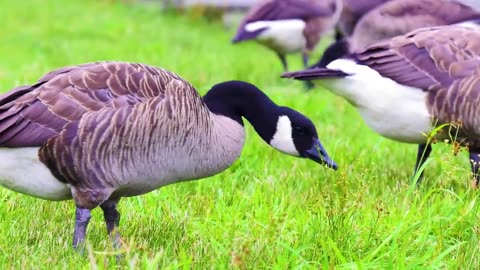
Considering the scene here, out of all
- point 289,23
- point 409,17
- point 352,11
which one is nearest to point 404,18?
point 409,17

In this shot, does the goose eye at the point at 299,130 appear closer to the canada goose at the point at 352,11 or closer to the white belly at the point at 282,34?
the white belly at the point at 282,34

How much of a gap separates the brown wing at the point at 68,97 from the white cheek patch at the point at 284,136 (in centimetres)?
66

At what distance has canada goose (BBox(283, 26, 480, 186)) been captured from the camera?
4.92 m

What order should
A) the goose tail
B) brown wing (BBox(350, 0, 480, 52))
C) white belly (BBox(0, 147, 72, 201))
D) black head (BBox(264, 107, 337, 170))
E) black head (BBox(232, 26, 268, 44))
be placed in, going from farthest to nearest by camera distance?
black head (BBox(232, 26, 268, 44)) → brown wing (BBox(350, 0, 480, 52)) → the goose tail → black head (BBox(264, 107, 337, 170)) → white belly (BBox(0, 147, 72, 201))

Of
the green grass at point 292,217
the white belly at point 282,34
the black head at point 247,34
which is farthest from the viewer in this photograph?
the white belly at point 282,34

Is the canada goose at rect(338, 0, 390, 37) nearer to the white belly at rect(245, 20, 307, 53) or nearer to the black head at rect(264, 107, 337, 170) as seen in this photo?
the white belly at rect(245, 20, 307, 53)

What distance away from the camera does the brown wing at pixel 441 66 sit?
490 centimetres

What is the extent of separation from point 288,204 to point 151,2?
1411 cm

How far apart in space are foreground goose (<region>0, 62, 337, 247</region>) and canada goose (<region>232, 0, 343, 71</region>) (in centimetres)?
581

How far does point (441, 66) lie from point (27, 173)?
110 inches

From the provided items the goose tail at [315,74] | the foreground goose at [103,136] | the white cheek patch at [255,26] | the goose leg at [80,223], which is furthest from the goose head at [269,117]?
the white cheek patch at [255,26]

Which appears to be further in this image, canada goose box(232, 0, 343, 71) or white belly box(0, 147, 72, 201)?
canada goose box(232, 0, 343, 71)

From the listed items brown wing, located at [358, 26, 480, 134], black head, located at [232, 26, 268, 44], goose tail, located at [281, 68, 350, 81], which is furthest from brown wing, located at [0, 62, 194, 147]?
black head, located at [232, 26, 268, 44]

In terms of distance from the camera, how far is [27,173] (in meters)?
3.57
